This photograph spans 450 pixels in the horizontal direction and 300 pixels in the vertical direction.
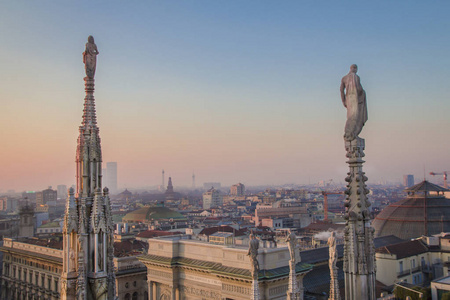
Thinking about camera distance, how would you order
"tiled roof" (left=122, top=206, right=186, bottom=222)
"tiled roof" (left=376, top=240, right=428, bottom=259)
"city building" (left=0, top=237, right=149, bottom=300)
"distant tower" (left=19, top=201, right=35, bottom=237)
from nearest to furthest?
"city building" (left=0, top=237, right=149, bottom=300) → "tiled roof" (left=376, top=240, right=428, bottom=259) → "distant tower" (left=19, top=201, right=35, bottom=237) → "tiled roof" (left=122, top=206, right=186, bottom=222)

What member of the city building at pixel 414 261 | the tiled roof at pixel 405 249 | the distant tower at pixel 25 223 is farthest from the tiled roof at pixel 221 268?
the distant tower at pixel 25 223

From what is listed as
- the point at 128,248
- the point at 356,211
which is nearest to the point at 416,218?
the point at 128,248

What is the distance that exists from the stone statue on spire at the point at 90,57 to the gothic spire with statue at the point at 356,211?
6.20 metres

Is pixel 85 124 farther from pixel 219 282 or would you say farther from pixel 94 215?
pixel 219 282

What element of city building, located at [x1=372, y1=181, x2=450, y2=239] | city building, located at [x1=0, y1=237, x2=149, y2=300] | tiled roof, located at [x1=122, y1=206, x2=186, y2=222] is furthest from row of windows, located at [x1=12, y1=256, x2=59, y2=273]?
tiled roof, located at [x1=122, y1=206, x2=186, y2=222]

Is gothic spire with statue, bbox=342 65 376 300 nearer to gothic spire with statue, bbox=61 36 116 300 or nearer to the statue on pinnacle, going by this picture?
the statue on pinnacle

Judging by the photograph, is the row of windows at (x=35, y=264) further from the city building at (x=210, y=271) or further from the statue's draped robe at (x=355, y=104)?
the statue's draped robe at (x=355, y=104)

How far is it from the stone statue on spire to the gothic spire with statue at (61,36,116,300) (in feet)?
4.45

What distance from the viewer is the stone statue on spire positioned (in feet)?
37.3

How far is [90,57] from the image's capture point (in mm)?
11445

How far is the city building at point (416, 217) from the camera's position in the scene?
70500 mm

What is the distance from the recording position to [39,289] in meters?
55.6

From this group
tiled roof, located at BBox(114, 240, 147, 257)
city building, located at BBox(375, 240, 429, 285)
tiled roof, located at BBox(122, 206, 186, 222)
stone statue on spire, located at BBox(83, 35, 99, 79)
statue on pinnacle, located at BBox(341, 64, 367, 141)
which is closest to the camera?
statue on pinnacle, located at BBox(341, 64, 367, 141)

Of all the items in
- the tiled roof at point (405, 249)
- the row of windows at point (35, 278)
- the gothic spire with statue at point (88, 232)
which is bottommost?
the row of windows at point (35, 278)
